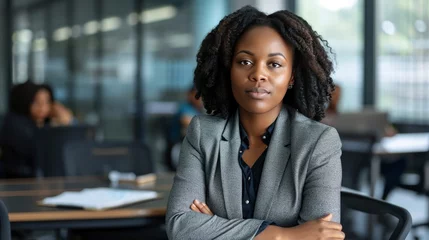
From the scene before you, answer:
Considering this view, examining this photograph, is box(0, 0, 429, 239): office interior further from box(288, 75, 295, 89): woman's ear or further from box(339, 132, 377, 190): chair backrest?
box(288, 75, 295, 89): woman's ear

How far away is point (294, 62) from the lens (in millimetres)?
2100

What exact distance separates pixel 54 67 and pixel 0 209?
6.47 m

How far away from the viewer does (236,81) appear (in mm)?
2039

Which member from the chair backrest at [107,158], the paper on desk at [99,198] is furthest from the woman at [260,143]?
the chair backrest at [107,158]

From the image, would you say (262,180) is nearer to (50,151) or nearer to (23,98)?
(50,151)

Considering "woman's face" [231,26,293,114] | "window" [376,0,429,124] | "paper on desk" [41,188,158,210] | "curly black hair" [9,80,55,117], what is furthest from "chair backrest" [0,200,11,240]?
"window" [376,0,429,124]

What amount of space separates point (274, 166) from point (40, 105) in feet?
11.6

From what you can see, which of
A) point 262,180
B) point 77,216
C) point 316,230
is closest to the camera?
point 316,230

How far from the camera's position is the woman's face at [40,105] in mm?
5207

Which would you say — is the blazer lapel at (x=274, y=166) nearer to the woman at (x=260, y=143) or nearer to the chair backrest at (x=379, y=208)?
the woman at (x=260, y=143)

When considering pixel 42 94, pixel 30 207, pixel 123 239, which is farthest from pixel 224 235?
pixel 42 94

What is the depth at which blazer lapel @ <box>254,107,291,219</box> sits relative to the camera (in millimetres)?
2023

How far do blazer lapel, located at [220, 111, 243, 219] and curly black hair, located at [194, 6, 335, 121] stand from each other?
11cm

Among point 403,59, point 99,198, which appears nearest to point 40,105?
point 99,198
